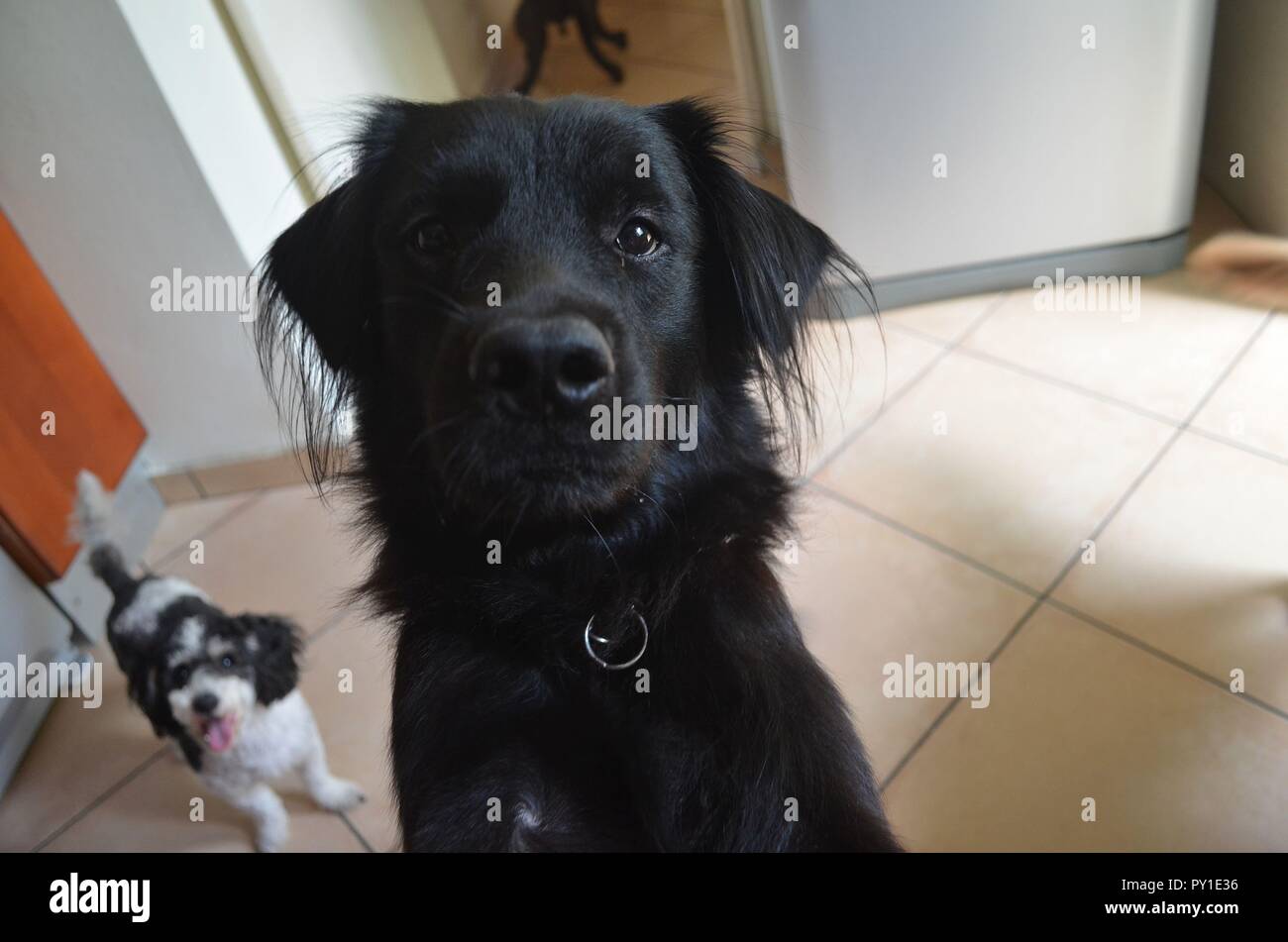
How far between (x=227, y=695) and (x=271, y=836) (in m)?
0.36

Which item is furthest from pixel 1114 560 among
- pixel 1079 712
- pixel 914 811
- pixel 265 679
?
pixel 265 679

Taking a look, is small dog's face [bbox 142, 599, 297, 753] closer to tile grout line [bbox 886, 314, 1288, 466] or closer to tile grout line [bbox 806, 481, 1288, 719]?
tile grout line [bbox 806, 481, 1288, 719]

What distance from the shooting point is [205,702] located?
146 cm

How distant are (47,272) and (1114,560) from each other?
106 inches

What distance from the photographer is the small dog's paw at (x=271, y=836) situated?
1623 millimetres

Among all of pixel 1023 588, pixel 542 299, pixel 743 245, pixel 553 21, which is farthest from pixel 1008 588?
pixel 553 21

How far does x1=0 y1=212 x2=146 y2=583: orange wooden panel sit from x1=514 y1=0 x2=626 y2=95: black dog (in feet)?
7.33

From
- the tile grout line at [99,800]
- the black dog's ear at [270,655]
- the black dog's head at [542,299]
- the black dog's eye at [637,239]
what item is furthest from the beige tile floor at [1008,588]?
the black dog's eye at [637,239]

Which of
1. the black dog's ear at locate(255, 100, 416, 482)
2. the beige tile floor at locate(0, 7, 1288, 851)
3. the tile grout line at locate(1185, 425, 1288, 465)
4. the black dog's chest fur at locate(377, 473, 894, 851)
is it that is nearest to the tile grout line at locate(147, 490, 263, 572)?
the beige tile floor at locate(0, 7, 1288, 851)

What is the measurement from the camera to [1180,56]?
2.21 meters

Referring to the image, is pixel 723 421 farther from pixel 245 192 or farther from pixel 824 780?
pixel 245 192

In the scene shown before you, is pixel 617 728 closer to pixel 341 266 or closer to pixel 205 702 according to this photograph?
pixel 341 266

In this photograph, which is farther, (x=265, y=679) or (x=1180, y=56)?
(x=1180, y=56)

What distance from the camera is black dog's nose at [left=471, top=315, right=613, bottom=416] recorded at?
0.80 m
